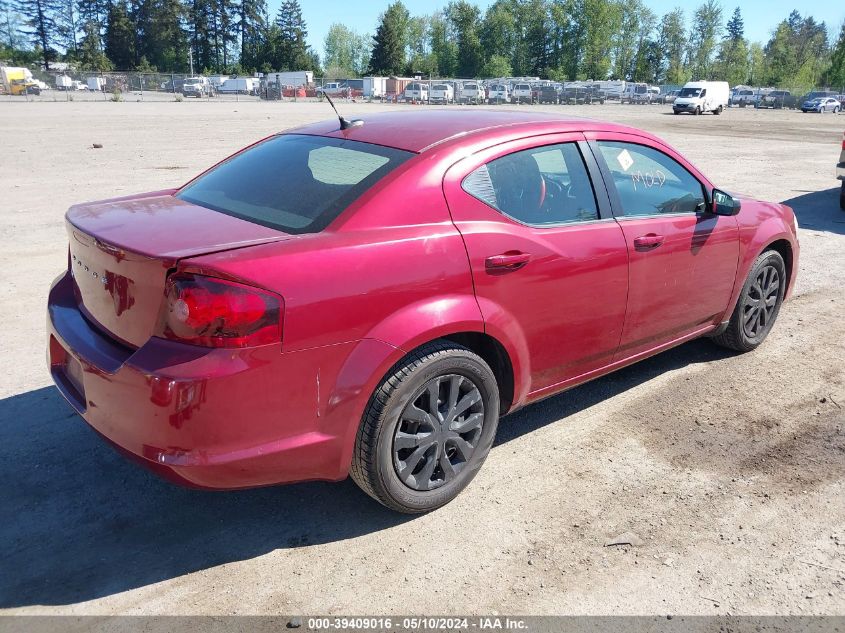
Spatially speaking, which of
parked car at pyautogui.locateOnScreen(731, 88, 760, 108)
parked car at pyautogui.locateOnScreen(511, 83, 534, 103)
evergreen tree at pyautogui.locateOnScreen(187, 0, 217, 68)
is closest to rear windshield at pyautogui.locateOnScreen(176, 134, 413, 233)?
parked car at pyautogui.locateOnScreen(511, 83, 534, 103)

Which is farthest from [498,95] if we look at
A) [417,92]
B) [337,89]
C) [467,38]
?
[467,38]

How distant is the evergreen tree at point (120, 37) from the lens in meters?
107

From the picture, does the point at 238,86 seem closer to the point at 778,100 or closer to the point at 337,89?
the point at 337,89

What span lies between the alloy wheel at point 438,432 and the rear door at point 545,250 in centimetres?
36

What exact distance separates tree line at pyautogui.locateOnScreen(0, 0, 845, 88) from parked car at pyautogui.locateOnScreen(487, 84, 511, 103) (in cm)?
5125

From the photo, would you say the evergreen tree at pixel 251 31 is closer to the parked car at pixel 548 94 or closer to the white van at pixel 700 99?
the parked car at pixel 548 94

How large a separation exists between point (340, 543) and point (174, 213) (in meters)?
1.66

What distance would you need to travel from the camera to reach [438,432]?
3.16m

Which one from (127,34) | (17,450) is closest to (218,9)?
(127,34)

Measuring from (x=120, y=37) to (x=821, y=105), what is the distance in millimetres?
96261

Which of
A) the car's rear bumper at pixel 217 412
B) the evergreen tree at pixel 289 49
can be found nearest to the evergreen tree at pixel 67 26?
the evergreen tree at pixel 289 49

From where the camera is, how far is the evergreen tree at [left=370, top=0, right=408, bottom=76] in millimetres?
114000

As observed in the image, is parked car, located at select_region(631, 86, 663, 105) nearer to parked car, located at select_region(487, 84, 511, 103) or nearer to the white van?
parked car, located at select_region(487, 84, 511, 103)

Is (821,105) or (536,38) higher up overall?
(536,38)
